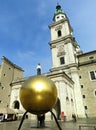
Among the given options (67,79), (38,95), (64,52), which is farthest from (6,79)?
(38,95)

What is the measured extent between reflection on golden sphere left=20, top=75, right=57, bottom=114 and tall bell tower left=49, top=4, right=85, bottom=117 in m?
27.8

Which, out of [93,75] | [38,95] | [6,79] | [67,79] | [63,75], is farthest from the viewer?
[93,75]

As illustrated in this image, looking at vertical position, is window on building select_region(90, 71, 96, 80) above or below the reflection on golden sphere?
above

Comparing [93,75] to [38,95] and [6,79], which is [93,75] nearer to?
[6,79]

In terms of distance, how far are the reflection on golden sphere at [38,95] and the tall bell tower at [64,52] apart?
27845 mm

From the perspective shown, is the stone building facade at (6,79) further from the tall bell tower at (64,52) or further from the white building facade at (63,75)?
the tall bell tower at (64,52)

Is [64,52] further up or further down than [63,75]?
further up

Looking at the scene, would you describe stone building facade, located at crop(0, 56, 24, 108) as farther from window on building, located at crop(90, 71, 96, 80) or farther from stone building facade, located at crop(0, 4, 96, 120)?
window on building, located at crop(90, 71, 96, 80)

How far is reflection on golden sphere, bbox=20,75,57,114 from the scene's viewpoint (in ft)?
16.8

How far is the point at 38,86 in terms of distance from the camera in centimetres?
521

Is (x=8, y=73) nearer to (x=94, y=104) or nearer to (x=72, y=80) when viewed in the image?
(x=72, y=80)

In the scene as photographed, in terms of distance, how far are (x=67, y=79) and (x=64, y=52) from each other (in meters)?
10.3

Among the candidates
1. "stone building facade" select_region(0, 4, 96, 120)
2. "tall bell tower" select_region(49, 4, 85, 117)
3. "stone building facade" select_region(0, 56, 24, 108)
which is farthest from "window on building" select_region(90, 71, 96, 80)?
"stone building facade" select_region(0, 56, 24, 108)

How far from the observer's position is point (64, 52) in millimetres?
37500
